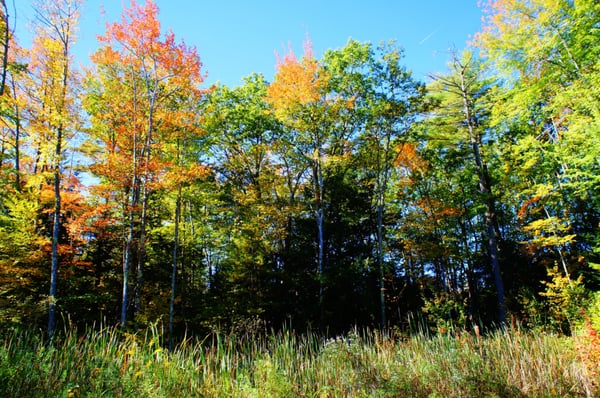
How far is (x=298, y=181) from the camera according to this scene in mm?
15461

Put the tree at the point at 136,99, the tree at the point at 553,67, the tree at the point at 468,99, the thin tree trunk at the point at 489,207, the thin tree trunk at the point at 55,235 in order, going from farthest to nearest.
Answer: the tree at the point at 468,99 < the thin tree trunk at the point at 489,207 < the tree at the point at 136,99 < the thin tree trunk at the point at 55,235 < the tree at the point at 553,67

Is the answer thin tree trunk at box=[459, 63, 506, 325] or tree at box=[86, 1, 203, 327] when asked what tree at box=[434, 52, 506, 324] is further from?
tree at box=[86, 1, 203, 327]

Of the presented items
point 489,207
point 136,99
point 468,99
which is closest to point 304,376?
point 136,99

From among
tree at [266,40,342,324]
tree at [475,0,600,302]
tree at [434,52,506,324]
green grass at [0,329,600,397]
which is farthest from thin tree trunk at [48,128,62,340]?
tree at [434,52,506,324]

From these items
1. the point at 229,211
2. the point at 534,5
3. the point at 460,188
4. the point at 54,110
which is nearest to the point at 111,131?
the point at 54,110

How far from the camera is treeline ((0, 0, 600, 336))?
8430mm

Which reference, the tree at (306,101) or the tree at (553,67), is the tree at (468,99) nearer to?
the tree at (553,67)

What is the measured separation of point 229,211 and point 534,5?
11744mm

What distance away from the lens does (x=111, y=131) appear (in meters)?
10.8

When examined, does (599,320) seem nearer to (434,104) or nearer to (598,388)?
(598,388)

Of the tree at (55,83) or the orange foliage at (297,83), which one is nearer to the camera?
the tree at (55,83)

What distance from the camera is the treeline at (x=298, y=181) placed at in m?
8.43

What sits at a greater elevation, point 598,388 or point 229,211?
point 229,211

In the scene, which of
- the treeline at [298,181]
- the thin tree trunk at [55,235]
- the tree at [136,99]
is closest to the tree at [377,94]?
the treeline at [298,181]
